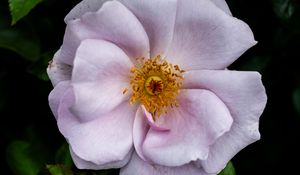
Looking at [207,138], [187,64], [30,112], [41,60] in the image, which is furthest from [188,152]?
[30,112]

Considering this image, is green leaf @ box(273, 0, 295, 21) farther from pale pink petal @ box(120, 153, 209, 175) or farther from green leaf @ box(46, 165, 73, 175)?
green leaf @ box(46, 165, 73, 175)

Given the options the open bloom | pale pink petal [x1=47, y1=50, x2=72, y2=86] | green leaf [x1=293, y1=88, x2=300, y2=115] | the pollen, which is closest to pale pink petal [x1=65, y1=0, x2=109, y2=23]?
the open bloom

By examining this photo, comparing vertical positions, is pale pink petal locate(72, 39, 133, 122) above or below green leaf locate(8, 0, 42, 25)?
below

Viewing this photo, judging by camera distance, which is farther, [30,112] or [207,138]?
[30,112]

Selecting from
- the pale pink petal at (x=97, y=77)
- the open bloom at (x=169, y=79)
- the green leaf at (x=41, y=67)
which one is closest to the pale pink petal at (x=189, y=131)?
the open bloom at (x=169, y=79)

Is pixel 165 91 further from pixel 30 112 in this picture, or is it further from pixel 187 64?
pixel 30 112
